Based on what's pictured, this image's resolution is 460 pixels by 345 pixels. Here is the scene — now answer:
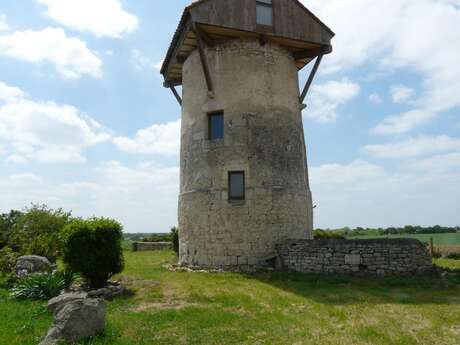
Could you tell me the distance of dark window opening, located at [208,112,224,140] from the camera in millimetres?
13797

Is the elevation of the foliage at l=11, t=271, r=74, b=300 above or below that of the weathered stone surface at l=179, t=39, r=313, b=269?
below

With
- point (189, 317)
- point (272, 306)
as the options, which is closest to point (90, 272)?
point (189, 317)

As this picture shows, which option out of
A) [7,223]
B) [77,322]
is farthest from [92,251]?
[7,223]

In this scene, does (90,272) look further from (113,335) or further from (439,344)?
(439,344)

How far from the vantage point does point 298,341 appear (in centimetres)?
584

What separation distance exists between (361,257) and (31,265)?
10.3m

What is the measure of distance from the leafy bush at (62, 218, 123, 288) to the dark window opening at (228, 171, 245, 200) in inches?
180

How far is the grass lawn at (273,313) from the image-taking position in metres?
6.02

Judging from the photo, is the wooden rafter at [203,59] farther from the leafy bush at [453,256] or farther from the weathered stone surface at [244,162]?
the leafy bush at [453,256]

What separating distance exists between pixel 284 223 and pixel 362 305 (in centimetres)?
512

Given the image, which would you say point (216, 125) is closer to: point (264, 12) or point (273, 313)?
point (264, 12)

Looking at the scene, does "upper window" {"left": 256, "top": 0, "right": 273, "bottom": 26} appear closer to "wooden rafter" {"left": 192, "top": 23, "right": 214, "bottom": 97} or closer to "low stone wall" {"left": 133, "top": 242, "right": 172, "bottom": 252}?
"wooden rafter" {"left": 192, "top": 23, "right": 214, "bottom": 97}

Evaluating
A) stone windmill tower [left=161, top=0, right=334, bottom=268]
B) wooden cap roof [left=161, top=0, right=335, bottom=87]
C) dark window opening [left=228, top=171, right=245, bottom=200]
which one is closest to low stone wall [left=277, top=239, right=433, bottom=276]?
stone windmill tower [left=161, top=0, right=334, bottom=268]

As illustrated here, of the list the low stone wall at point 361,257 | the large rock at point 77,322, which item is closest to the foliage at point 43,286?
the large rock at point 77,322
